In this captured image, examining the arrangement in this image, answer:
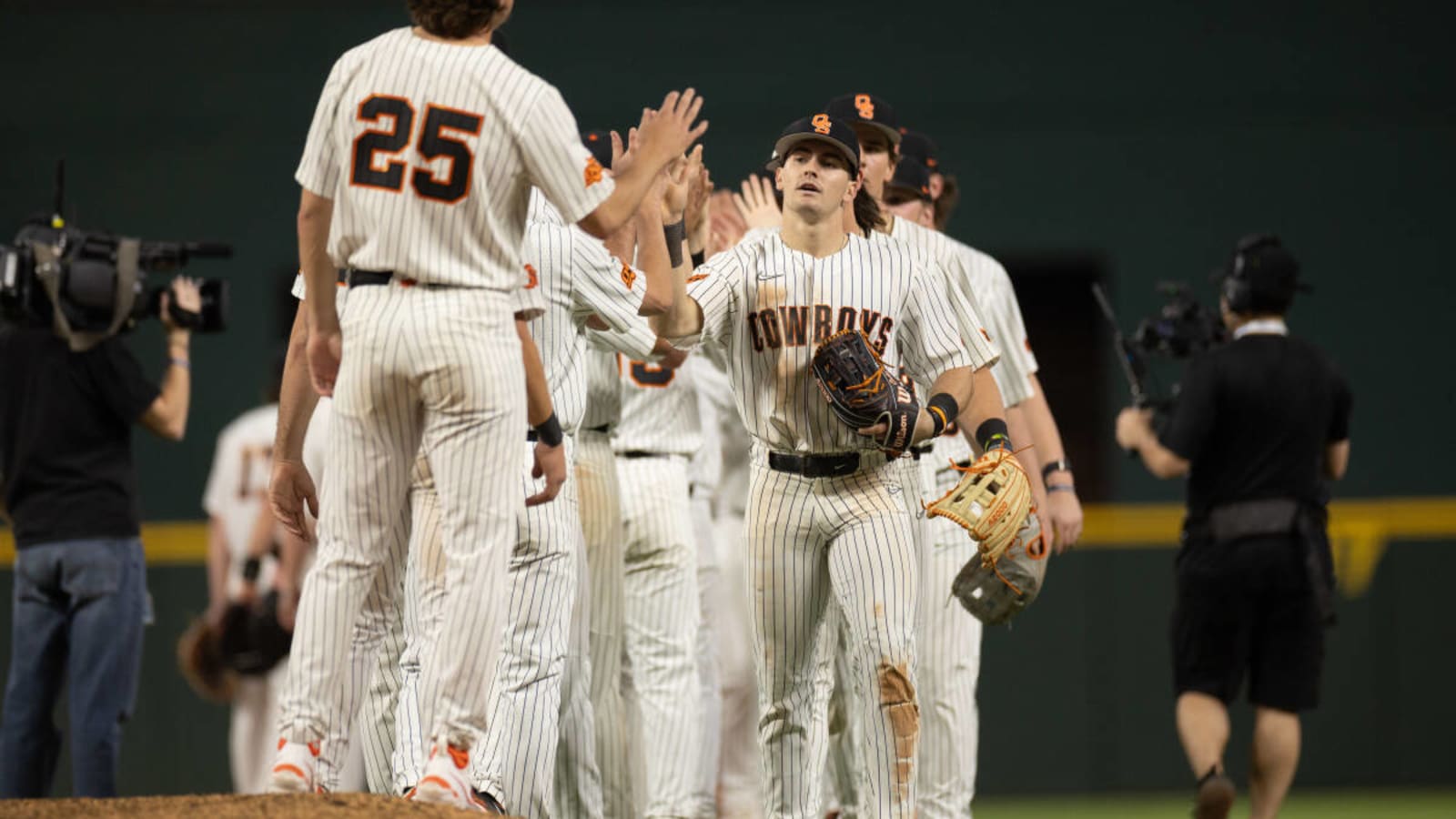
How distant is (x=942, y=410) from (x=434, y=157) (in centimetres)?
182

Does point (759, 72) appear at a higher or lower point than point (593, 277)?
higher

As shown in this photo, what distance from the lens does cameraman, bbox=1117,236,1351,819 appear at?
7.37 metres

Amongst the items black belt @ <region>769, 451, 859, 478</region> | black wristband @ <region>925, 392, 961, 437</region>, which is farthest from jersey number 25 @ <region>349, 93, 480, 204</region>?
black wristband @ <region>925, 392, 961, 437</region>

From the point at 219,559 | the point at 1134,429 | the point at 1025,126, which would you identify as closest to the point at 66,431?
the point at 219,559

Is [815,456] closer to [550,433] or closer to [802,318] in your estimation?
[802,318]

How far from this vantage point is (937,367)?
17.6 ft

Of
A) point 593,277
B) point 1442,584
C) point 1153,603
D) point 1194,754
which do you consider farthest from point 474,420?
point 1442,584

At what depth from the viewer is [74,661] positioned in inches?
266

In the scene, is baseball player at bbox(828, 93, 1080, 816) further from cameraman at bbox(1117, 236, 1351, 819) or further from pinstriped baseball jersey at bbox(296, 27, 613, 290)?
pinstriped baseball jersey at bbox(296, 27, 613, 290)

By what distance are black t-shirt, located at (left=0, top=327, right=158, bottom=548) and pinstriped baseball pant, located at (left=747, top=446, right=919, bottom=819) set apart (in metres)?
2.79

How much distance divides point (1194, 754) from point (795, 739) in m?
2.71

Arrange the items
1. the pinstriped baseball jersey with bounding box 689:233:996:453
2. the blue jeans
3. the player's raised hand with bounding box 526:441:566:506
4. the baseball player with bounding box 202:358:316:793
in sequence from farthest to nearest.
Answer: the baseball player with bounding box 202:358:316:793, the blue jeans, the pinstriped baseball jersey with bounding box 689:233:996:453, the player's raised hand with bounding box 526:441:566:506

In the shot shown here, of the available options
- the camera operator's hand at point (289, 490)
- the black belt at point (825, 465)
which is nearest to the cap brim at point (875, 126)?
the black belt at point (825, 465)

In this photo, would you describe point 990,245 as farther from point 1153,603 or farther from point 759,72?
point 1153,603
